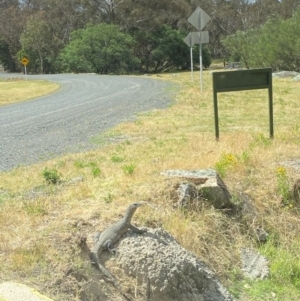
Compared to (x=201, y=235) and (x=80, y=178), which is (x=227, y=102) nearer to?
(x=80, y=178)

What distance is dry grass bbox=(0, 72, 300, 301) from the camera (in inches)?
162

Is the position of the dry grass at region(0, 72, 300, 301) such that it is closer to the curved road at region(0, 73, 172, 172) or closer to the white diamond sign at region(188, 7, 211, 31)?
the curved road at region(0, 73, 172, 172)

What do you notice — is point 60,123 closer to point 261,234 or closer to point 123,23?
point 261,234

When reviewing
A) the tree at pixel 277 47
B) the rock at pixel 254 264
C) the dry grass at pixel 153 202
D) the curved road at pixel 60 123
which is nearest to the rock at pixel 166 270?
the dry grass at pixel 153 202

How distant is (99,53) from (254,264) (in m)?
46.8

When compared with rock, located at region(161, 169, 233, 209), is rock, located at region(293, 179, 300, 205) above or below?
below

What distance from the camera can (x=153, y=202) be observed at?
524 cm

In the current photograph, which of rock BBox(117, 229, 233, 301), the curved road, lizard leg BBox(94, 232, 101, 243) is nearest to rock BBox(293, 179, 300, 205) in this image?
rock BBox(117, 229, 233, 301)

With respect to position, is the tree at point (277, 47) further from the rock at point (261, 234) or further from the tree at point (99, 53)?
the rock at point (261, 234)

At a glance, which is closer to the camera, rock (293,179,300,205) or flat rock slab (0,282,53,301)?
flat rock slab (0,282,53,301)

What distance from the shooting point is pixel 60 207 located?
513cm

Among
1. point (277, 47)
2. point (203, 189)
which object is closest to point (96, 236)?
point (203, 189)

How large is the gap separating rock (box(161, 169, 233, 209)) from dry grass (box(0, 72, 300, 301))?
0.41 ft

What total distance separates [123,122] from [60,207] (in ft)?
24.5
